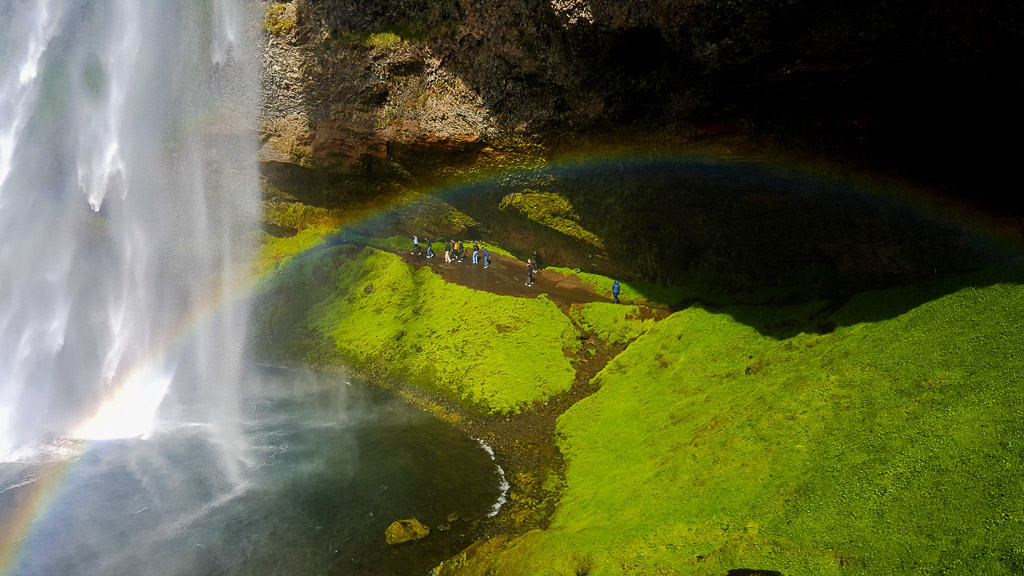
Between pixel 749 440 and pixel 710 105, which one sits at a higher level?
pixel 710 105

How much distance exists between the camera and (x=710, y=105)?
18.4m

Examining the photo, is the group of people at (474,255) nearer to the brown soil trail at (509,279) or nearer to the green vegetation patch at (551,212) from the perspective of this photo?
the brown soil trail at (509,279)

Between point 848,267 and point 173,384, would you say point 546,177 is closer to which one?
point 848,267

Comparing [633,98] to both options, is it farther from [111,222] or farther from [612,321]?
[111,222]

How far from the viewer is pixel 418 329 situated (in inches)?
1029

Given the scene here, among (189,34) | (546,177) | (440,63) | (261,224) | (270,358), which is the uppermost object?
(189,34)

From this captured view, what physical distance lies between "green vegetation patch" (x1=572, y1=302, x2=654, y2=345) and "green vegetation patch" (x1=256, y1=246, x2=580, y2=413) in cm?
87

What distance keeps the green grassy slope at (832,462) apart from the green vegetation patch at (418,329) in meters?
5.29

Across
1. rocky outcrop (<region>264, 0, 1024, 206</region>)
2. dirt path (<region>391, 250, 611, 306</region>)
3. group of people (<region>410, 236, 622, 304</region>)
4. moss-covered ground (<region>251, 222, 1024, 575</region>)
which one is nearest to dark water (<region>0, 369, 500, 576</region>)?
moss-covered ground (<region>251, 222, 1024, 575</region>)

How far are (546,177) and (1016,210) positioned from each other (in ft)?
49.5

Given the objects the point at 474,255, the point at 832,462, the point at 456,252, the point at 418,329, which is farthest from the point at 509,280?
the point at 832,462

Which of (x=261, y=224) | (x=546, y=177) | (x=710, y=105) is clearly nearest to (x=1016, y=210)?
(x=710, y=105)

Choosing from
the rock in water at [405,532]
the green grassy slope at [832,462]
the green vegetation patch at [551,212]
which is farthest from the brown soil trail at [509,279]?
the rock in water at [405,532]

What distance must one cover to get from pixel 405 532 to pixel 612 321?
1279 cm
